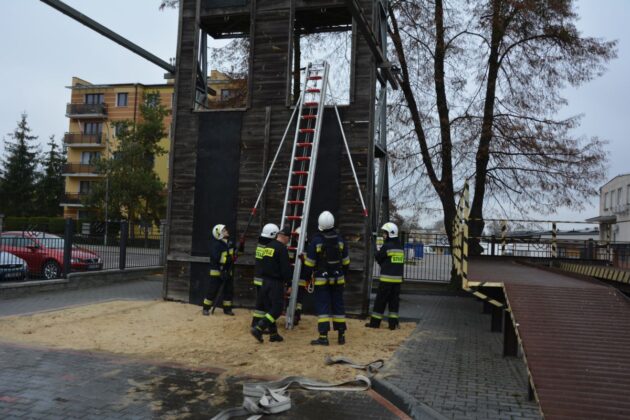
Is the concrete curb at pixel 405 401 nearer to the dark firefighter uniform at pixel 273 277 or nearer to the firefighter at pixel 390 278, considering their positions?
the dark firefighter uniform at pixel 273 277

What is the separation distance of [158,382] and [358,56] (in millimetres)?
7623

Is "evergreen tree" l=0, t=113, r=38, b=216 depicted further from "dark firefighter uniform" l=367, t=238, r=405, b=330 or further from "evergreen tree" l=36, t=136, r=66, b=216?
"dark firefighter uniform" l=367, t=238, r=405, b=330

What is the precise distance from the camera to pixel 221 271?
1011cm

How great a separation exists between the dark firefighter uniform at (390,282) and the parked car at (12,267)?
9271mm

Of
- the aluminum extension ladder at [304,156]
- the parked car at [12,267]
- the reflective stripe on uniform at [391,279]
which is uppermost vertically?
the aluminum extension ladder at [304,156]

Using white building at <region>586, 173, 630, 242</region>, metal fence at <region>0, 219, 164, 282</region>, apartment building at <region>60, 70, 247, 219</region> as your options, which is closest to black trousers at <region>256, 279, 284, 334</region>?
metal fence at <region>0, 219, 164, 282</region>

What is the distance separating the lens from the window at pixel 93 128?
51.5 m

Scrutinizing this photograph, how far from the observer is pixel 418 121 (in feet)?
50.0

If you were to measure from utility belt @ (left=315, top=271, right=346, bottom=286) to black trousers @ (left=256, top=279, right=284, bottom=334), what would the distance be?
60 cm

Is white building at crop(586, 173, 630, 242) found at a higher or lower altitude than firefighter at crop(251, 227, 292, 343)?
higher

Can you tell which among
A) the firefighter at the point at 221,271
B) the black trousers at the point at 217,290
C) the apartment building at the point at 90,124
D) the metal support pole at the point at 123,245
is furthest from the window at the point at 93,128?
the black trousers at the point at 217,290

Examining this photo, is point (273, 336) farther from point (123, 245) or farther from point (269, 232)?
point (123, 245)

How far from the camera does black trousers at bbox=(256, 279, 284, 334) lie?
797 centimetres

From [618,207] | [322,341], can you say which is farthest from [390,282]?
[618,207]
